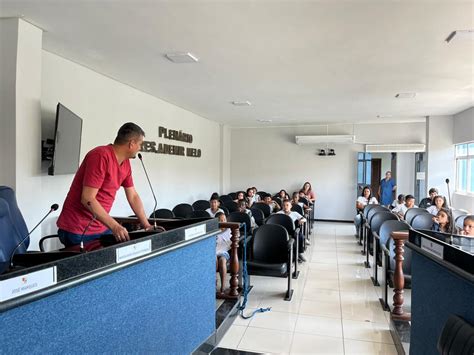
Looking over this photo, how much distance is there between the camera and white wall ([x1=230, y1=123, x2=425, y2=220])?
9.57 m

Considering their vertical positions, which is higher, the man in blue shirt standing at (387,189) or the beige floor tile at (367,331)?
the man in blue shirt standing at (387,189)

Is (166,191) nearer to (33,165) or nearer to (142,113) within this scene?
(142,113)

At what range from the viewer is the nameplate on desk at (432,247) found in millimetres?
1602

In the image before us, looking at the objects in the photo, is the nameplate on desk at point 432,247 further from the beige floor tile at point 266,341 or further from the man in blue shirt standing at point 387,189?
the man in blue shirt standing at point 387,189

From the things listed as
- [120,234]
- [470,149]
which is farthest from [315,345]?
[470,149]

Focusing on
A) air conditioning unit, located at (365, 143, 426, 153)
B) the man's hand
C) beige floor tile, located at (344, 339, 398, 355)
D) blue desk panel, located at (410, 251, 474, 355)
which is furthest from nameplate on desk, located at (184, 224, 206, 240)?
air conditioning unit, located at (365, 143, 426, 153)

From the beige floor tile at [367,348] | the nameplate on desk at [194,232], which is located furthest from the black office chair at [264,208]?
the nameplate on desk at [194,232]

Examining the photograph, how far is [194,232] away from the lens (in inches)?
86.8

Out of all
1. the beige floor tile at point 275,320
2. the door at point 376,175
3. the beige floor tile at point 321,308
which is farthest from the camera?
the door at point 376,175

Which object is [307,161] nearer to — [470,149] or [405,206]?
[405,206]

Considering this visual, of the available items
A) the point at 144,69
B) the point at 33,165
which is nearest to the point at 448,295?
the point at 33,165

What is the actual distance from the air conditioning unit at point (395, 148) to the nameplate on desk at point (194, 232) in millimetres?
8205

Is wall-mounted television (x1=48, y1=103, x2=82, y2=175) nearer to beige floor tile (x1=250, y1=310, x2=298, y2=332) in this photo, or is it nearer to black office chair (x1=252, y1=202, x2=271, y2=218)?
beige floor tile (x1=250, y1=310, x2=298, y2=332)

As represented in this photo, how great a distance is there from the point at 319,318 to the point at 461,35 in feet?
9.86
